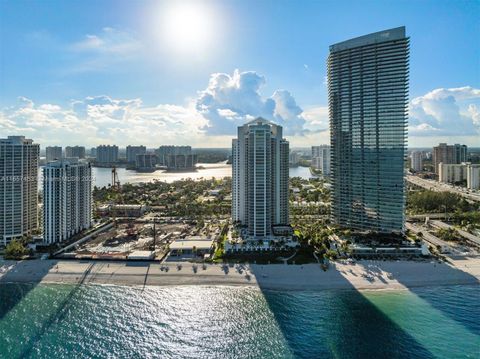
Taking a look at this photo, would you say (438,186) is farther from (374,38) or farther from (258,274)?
(258,274)

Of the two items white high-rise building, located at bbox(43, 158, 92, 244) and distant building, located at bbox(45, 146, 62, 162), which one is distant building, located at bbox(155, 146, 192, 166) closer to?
distant building, located at bbox(45, 146, 62, 162)

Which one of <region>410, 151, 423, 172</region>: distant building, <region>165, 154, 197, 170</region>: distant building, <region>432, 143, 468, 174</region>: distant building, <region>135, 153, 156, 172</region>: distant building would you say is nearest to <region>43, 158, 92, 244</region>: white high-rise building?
<region>432, 143, 468, 174</region>: distant building

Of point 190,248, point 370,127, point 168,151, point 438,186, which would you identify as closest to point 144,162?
point 168,151

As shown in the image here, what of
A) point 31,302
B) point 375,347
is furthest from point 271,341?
point 31,302

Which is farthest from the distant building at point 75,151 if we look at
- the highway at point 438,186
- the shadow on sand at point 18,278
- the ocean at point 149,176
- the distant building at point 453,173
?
the distant building at point 453,173

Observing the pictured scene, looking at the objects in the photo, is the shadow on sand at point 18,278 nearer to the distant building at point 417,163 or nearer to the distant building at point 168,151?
the distant building at point 417,163

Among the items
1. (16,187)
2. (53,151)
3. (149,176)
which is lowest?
(16,187)
